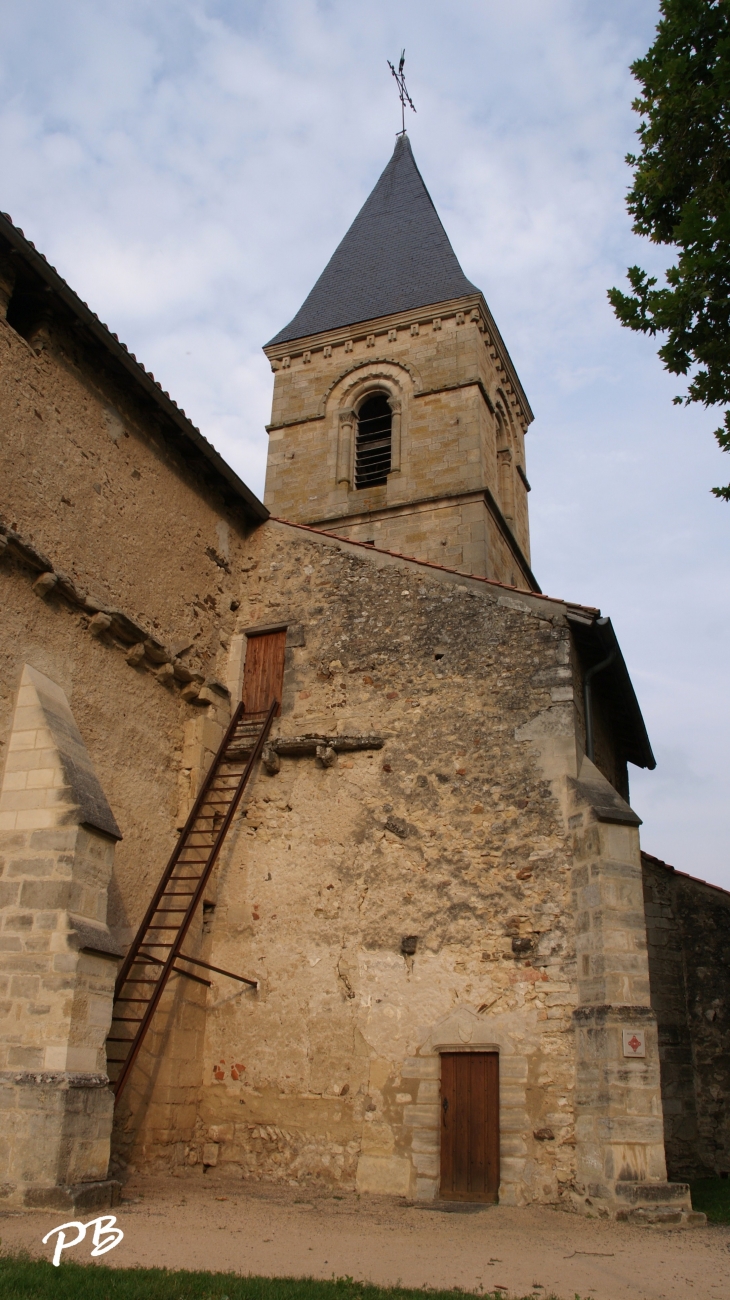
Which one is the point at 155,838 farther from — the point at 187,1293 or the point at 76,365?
the point at 187,1293

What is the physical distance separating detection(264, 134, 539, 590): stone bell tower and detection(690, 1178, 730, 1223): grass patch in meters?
8.53

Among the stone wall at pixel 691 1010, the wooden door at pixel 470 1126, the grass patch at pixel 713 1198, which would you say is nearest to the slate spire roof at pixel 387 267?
the stone wall at pixel 691 1010

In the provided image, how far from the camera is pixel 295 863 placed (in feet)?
31.0

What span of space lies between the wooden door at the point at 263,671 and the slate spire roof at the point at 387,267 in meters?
9.88

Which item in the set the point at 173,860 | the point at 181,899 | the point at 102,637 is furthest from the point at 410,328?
the point at 181,899

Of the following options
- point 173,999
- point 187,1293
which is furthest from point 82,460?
point 187,1293

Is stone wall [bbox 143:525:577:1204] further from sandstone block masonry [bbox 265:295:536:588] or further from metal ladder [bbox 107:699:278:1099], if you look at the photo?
sandstone block masonry [bbox 265:295:536:588]

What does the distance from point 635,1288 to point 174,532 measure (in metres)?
7.63

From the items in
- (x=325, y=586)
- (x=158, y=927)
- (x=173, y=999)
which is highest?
(x=325, y=586)

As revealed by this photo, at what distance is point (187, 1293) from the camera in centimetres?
447

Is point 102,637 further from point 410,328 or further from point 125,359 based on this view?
point 410,328

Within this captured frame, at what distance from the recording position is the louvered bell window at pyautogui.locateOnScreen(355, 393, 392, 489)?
57.1ft

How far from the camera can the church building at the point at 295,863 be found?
7.20 m

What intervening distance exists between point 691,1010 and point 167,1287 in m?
8.01
